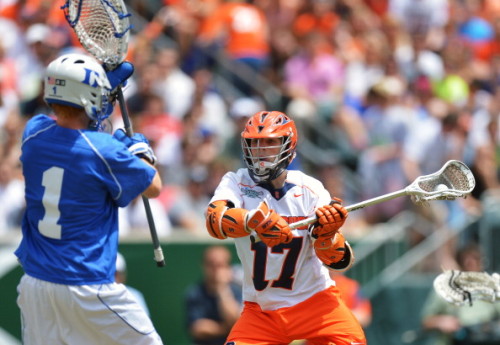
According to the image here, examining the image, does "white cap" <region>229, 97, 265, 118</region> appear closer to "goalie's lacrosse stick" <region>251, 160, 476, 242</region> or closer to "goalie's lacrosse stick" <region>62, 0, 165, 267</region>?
"goalie's lacrosse stick" <region>62, 0, 165, 267</region>

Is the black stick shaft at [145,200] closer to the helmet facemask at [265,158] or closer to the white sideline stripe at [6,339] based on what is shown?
the helmet facemask at [265,158]

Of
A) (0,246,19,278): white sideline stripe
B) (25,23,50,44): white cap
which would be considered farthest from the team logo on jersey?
(25,23,50,44): white cap

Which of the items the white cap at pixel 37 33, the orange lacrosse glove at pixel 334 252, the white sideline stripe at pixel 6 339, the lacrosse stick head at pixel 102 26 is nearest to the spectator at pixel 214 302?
the white sideline stripe at pixel 6 339

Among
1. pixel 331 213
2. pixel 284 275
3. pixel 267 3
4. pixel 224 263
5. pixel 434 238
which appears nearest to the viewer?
pixel 331 213

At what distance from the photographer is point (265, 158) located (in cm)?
702

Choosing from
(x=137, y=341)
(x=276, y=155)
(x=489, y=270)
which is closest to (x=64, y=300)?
(x=137, y=341)

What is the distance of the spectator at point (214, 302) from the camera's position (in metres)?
10.7

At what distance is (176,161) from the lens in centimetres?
1256

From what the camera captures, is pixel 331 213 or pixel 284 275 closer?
pixel 331 213

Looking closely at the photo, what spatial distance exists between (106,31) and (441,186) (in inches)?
101

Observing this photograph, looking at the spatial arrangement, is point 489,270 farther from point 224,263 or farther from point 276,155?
point 276,155

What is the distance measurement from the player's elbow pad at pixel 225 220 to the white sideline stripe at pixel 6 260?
470cm

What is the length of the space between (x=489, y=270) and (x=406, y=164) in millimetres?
1576

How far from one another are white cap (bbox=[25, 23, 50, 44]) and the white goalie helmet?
21.4 ft
